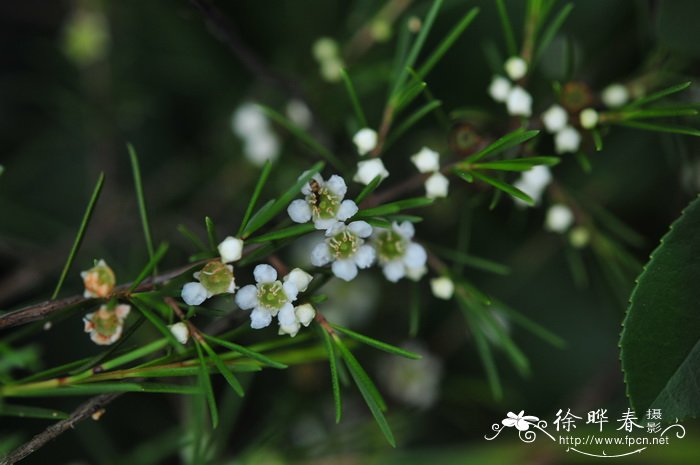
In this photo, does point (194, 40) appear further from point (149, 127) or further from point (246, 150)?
point (246, 150)

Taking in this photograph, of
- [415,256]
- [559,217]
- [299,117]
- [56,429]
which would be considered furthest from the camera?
[299,117]

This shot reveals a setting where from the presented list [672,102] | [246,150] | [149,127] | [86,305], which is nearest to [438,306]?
[246,150]

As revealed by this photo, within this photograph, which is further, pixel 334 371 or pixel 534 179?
pixel 534 179

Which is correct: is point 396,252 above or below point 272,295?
above

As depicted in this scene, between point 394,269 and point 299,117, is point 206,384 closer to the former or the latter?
point 394,269

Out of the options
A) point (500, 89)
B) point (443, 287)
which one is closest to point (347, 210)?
point (443, 287)

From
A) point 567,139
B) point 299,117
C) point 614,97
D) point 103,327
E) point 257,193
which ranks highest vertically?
point 299,117
